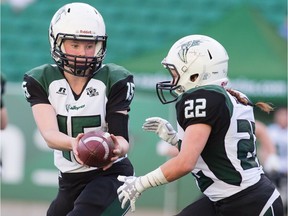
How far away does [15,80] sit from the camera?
11.8 metres

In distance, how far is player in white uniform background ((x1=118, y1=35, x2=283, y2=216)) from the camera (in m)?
4.21

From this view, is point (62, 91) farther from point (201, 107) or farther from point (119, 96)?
point (201, 107)

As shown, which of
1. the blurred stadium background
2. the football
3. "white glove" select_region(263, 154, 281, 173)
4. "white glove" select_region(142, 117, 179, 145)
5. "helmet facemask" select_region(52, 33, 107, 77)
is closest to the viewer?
the football

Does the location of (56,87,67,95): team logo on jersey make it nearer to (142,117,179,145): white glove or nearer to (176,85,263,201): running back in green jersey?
(142,117,179,145): white glove

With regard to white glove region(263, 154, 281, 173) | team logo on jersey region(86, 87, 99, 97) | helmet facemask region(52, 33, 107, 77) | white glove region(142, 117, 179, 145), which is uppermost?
helmet facemask region(52, 33, 107, 77)

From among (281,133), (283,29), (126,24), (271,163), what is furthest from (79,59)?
(126,24)

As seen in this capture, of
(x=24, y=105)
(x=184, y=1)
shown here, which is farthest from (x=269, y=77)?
(x=24, y=105)

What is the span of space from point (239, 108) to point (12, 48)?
26.7ft

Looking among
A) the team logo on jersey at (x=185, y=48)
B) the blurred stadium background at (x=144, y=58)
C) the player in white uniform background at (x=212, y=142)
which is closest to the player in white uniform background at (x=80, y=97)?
the player in white uniform background at (x=212, y=142)

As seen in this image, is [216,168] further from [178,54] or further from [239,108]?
[178,54]

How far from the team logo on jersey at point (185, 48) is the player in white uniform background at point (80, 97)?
0.45m

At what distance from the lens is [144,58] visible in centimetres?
1109

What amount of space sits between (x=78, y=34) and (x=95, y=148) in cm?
74

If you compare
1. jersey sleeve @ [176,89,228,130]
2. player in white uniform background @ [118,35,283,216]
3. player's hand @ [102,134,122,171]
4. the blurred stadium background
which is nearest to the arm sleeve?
player's hand @ [102,134,122,171]
